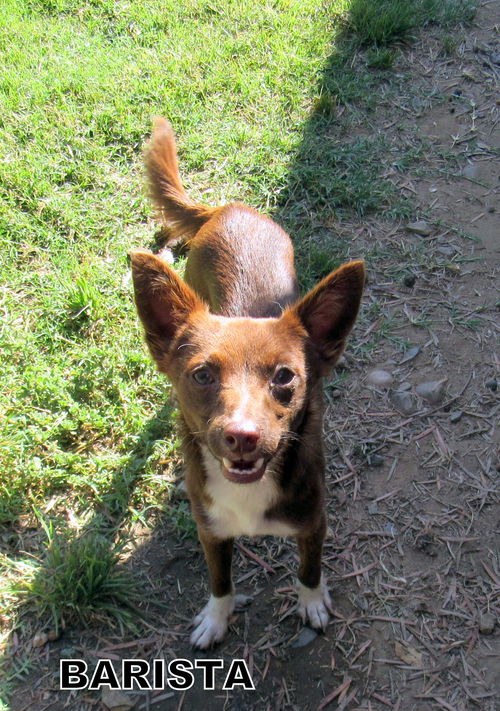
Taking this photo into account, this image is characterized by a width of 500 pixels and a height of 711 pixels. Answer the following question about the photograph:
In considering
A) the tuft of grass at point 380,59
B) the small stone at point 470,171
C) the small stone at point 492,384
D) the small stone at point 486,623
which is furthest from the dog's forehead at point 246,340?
the tuft of grass at point 380,59

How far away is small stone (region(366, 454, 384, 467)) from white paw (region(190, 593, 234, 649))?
1057mm

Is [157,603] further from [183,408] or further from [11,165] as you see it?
[11,165]

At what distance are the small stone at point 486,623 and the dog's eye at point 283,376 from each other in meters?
1.50

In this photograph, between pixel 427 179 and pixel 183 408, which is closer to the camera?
pixel 183 408

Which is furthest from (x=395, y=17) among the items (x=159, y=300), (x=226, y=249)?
(x=159, y=300)

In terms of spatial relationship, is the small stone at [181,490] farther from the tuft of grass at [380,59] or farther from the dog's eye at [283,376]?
the tuft of grass at [380,59]

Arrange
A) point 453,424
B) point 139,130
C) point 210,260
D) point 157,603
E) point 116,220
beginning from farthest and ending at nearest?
point 139,130 → point 116,220 → point 453,424 → point 210,260 → point 157,603

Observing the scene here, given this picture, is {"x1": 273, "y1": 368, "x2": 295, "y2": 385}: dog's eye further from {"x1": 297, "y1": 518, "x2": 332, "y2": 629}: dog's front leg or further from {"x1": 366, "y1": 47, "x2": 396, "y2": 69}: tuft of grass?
{"x1": 366, "y1": 47, "x2": 396, "y2": 69}: tuft of grass

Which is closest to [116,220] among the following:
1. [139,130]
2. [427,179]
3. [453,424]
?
[139,130]

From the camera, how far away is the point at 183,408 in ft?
8.91

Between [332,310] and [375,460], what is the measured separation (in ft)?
4.08

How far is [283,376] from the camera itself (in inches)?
101

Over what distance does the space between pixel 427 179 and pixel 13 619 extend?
398 cm

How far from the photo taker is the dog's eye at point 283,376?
253 cm
